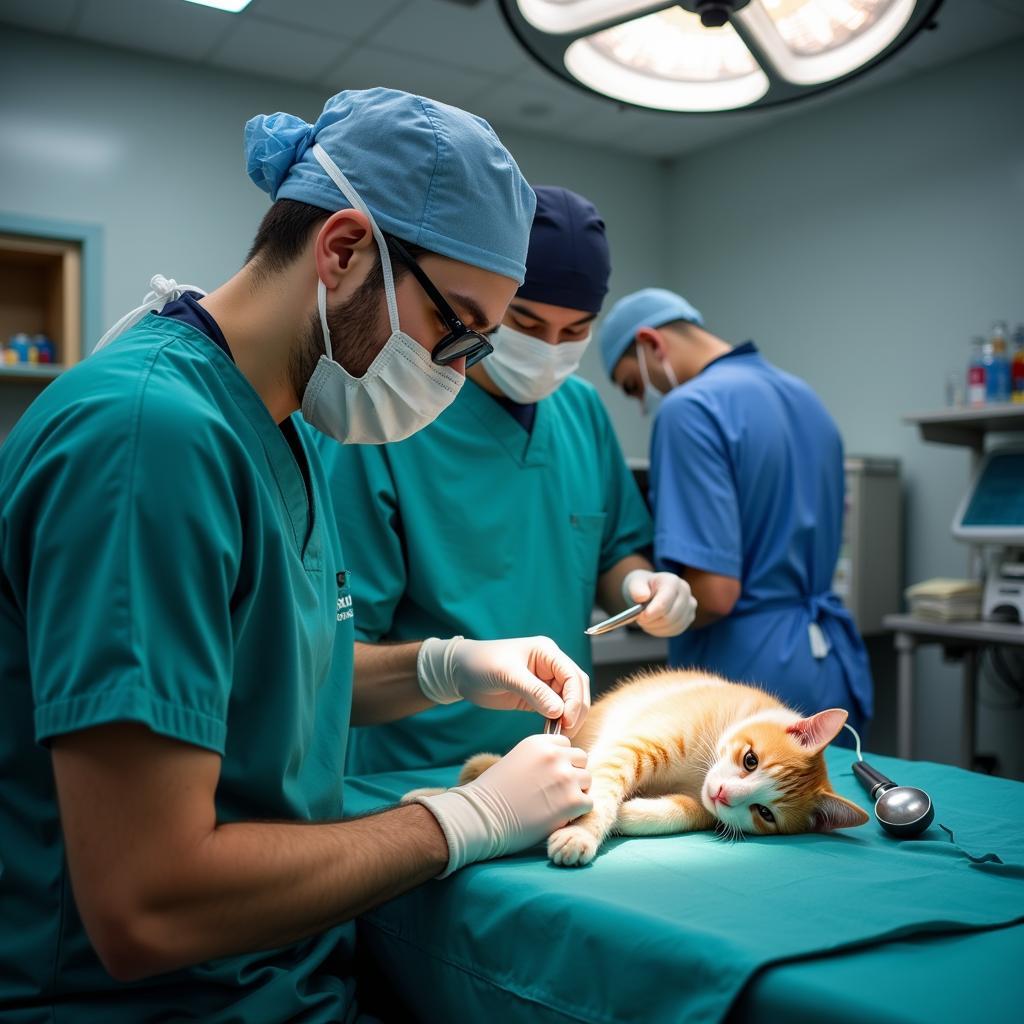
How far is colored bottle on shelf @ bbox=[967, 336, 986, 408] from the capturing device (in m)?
3.88

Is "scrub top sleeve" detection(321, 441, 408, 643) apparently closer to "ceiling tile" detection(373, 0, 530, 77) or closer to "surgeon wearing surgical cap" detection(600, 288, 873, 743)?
"surgeon wearing surgical cap" detection(600, 288, 873, 743)

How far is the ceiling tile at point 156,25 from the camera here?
3868mm

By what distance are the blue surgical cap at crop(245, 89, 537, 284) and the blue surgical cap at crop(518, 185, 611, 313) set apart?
1.90ft

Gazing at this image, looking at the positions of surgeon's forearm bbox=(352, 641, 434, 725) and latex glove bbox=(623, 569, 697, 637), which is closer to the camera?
surgeon's forearm bbox=(352, 641, 434, 725)

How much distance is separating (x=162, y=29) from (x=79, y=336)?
1.40 meters

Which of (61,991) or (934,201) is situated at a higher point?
(934,201)

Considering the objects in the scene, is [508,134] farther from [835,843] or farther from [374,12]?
A: [835,843]

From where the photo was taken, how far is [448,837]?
104cm

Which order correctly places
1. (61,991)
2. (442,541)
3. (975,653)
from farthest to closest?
Result: (975,653) < (442,541) < (61,991)

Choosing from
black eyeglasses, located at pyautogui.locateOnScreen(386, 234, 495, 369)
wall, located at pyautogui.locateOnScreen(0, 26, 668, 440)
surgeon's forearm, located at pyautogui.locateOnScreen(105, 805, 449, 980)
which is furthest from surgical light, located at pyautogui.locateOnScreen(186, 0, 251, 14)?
surgeon's forearm, located at pyautogui.locateOnScreen(105, 805, 449, 980)

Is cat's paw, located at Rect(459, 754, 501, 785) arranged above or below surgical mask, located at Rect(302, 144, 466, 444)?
below

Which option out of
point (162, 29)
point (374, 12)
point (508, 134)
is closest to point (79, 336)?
point (162, 29)

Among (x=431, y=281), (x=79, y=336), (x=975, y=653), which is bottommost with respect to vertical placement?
(x=975, y=653)

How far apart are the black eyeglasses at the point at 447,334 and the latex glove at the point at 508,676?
453mm
